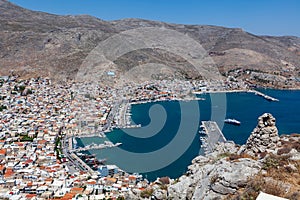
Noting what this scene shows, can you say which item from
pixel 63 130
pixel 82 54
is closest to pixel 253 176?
pixel 63 130

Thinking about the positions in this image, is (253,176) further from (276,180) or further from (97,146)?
(97,146)

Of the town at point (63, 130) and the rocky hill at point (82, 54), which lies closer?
the town at point (63, 130)

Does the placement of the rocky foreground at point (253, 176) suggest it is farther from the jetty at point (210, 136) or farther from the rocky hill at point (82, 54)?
the rocky hill at point (82, 54)

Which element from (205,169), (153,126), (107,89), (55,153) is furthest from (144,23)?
(205,169)

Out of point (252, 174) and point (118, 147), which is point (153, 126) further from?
point (252, 174)

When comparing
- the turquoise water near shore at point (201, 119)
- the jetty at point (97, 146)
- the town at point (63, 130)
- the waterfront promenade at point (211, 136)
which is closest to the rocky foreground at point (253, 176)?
the town at point (63, 130)

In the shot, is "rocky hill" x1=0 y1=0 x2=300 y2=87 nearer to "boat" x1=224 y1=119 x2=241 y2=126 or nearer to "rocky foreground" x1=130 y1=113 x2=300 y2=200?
"boat" x1=224 y1=119 x2=241 y2=126

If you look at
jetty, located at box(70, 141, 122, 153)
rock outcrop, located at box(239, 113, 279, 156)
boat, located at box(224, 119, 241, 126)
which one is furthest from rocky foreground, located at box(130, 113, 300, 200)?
boat, located at box(224, 119, 241, 126)
